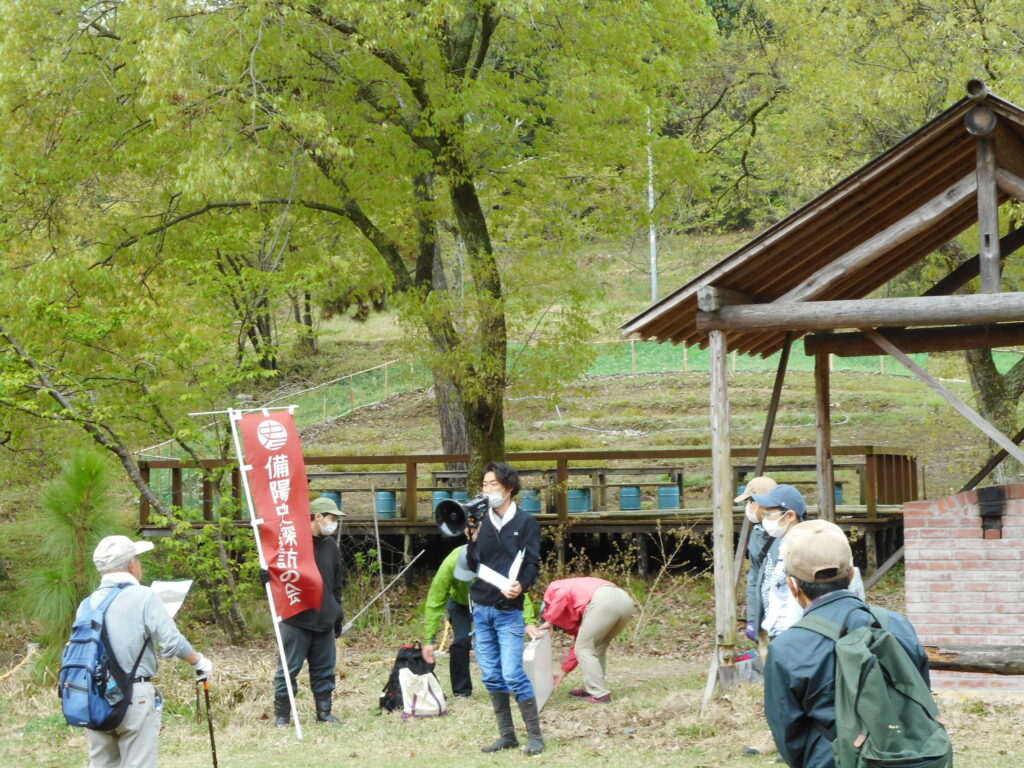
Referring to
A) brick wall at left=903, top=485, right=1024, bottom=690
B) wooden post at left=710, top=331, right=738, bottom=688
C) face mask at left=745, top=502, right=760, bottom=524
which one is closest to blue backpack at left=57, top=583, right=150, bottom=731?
face mask at left=745, top=502, right=760, bottom=524

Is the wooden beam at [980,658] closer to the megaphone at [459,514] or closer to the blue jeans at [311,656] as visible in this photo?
the megaphone at [459,514]

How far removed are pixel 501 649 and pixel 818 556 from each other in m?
4.29

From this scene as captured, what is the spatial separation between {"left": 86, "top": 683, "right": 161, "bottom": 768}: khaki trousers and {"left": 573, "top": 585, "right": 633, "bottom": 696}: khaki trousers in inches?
159

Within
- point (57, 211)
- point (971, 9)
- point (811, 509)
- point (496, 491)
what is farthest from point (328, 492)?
point (971, 9)

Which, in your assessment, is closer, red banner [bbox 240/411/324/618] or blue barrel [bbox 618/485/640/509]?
red banner [bbox 240/411/324/618]

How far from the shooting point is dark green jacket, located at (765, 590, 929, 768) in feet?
10.9

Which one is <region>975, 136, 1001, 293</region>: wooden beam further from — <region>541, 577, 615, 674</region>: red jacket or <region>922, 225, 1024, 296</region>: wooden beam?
<region>541, 577, 615, 674</region>: red jacket

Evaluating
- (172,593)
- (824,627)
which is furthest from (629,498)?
(824,627)

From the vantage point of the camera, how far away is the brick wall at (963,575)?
29.6ft

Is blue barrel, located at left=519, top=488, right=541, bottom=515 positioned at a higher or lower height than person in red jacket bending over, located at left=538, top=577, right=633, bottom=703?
higher

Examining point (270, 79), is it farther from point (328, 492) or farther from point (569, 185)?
point (328, 492)

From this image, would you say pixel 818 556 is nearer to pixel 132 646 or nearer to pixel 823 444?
pixel 132 646

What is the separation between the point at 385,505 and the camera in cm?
1678

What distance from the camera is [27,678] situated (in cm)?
1103
